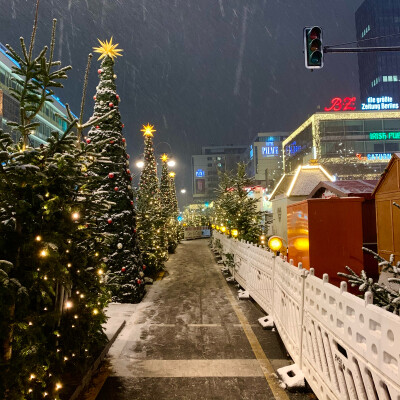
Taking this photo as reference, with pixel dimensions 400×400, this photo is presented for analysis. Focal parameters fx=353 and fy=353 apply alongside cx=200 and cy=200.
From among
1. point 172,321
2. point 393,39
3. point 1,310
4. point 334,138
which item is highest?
point 393,39

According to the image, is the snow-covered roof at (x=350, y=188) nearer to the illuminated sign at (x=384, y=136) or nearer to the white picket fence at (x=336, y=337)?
the white picket fence at (x=336, y=337)

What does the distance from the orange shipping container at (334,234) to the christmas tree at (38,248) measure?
18.2 ft

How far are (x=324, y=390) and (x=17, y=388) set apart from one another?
3093mm

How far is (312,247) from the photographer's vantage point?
8.31 meters

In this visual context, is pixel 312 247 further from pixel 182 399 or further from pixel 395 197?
pixel 182 399

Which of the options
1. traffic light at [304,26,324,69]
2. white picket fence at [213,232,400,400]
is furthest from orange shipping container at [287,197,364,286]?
traffic light at [304,26,324,69]

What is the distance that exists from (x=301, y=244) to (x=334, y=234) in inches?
36.1

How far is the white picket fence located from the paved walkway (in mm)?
560

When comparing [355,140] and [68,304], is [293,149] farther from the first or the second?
[68,304]

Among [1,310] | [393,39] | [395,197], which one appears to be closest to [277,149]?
[393,39]

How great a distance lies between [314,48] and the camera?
348 inches

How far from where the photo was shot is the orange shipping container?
27.1 feet

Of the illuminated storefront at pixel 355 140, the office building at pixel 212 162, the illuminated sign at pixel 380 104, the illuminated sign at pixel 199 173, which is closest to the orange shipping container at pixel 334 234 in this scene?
the illuminated storefront at pixel 355 140

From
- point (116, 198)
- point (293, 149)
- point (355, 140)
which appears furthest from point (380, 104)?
point (116, 198)
